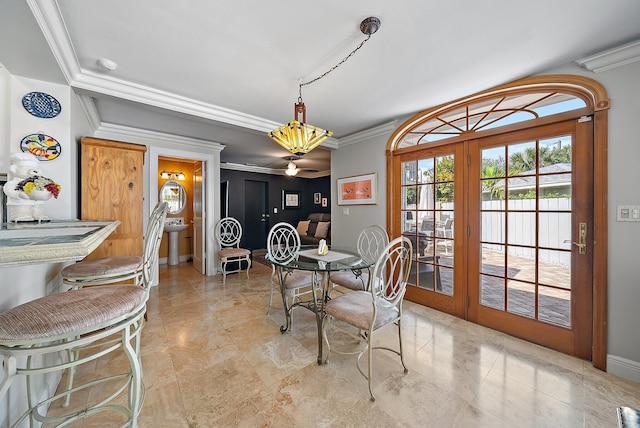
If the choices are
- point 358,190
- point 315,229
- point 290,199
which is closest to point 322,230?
point 315,229

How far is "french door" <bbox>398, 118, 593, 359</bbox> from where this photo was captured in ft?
6.52

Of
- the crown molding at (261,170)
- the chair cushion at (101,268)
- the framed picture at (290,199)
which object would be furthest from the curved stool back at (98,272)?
the framed picture at (290,199)

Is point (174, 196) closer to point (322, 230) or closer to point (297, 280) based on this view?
point (322, 230)

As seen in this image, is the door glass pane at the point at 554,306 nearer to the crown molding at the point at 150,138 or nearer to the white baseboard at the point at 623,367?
the white baseboard at the point at 623,367

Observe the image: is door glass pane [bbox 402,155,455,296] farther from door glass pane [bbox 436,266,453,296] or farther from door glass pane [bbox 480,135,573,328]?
door glass pane [bbox 480,135,573,328]

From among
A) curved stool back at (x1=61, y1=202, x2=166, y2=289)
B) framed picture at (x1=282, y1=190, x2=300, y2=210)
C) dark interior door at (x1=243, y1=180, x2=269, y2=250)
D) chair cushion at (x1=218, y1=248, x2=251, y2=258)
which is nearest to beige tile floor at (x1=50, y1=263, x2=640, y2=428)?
curved stool back at (x1=61, y1=202, x2=166, y2=289)

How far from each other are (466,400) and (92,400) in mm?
2374

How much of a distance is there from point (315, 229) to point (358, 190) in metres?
3.01

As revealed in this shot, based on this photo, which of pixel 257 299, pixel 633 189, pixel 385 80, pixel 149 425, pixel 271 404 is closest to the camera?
pixel 149 425

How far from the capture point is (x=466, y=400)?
5.00 ft

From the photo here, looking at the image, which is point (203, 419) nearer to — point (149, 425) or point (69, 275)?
point (149, 425)

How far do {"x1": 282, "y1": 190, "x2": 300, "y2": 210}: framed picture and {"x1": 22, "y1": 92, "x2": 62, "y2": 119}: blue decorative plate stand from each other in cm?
539

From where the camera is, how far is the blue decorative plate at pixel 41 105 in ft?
6.21

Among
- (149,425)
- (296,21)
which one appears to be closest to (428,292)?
(149,425)
